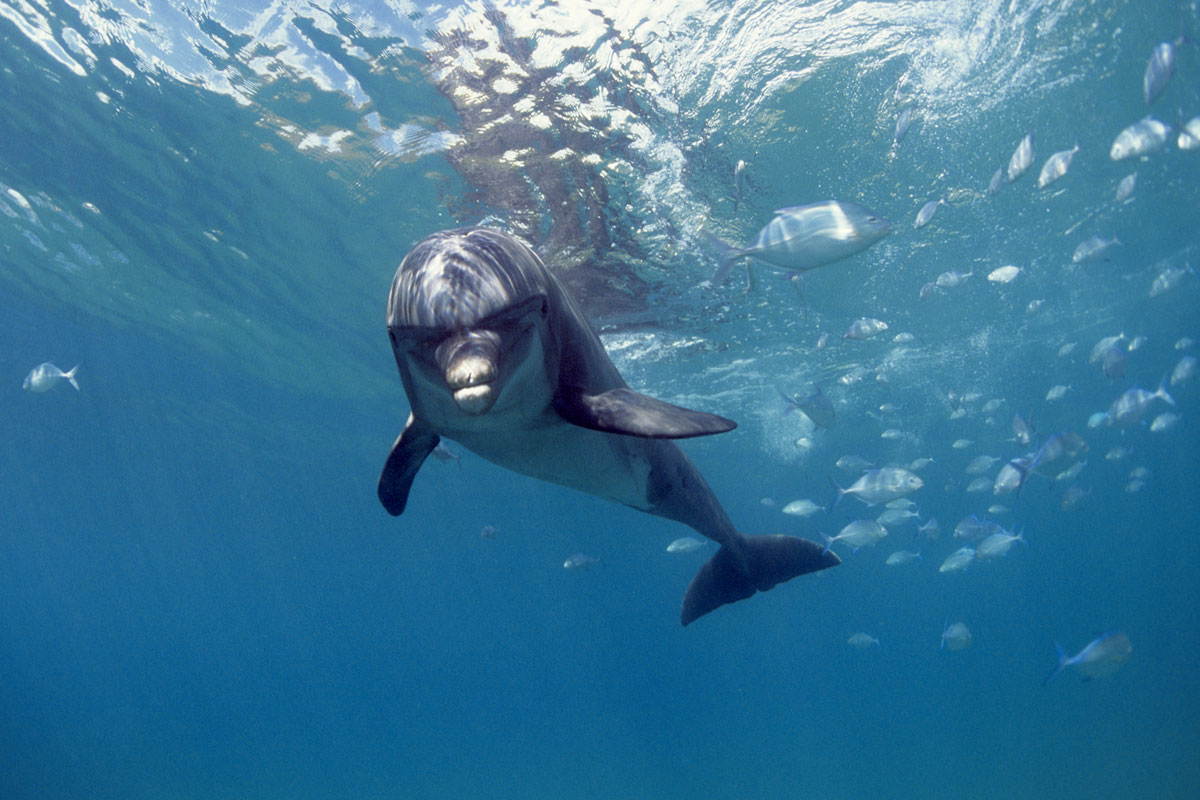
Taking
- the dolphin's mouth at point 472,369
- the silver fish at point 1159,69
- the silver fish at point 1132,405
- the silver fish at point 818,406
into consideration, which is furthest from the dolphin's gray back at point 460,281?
the silver fish at point 1132,405

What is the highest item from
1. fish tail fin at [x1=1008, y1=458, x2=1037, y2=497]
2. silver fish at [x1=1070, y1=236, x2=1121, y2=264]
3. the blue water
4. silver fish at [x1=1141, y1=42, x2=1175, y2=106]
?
the blue water

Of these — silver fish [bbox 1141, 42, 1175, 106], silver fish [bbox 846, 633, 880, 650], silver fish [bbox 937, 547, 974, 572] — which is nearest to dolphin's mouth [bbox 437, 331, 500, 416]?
silver fish [bbox 1141, 42, 1175, 106]

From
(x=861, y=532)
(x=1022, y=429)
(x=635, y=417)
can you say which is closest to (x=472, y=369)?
(x=635, y=417)

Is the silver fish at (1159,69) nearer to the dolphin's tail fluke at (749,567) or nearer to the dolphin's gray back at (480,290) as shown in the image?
the dolphin's tail fluke at (749,567)

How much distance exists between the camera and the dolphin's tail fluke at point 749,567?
607cm

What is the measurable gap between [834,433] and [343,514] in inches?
1256

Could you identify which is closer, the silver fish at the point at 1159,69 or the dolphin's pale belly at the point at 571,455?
the dolphin's pale belly at the point at 571,455

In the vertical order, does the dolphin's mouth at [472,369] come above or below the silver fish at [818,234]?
below

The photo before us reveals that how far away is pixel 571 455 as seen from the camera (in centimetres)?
386

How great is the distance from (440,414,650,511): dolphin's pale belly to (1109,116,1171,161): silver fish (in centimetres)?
727

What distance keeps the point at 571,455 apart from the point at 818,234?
12.2 feet

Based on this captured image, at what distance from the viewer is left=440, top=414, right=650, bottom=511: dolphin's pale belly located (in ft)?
11.3

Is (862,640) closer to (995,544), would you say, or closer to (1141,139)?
(995,544)

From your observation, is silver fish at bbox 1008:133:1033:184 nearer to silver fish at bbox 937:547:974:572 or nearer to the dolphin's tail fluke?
the dolphin's tail fluke
